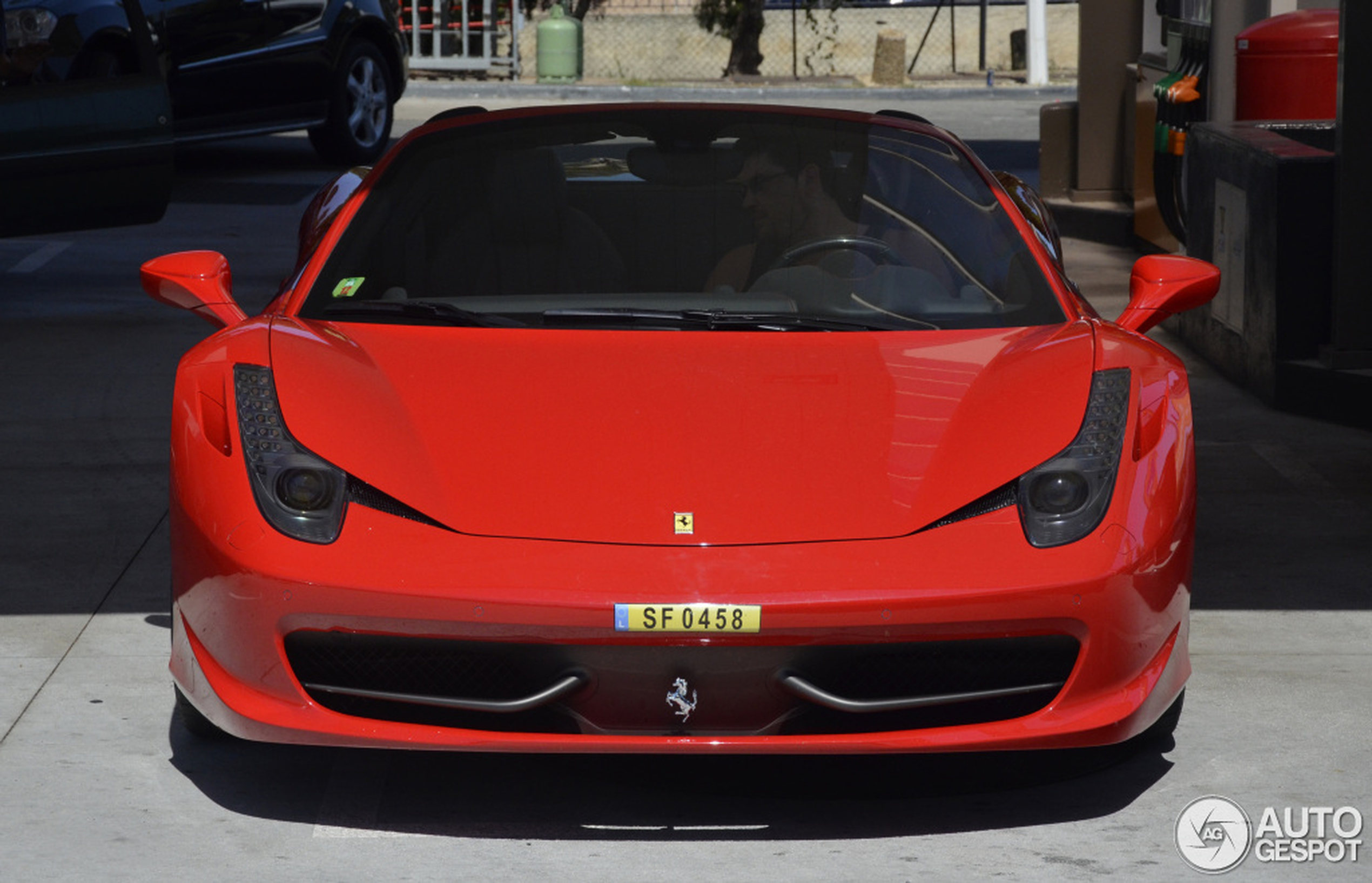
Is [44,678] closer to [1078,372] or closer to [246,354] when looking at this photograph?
→ [246,354]

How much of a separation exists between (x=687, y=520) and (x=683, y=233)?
1.36m

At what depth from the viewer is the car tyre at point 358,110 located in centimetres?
1462

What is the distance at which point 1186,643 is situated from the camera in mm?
3730

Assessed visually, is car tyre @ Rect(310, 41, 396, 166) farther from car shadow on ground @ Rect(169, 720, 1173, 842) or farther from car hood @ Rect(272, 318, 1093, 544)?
car shadow on ground @ Rect(169, 720, 1173, 842)

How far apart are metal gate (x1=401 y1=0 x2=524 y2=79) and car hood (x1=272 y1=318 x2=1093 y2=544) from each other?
863 inches

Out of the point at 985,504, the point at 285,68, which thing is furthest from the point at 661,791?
the point at 285,68

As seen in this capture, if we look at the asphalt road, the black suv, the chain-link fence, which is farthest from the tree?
the asphalt road

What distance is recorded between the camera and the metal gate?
25.6 m

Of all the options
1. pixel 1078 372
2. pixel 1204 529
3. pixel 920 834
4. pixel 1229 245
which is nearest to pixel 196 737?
pixel 920 834

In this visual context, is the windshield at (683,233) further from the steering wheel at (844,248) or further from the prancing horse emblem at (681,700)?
the prancing horse emblem at (681,700)

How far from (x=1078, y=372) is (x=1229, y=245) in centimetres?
455

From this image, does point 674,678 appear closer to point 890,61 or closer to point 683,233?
point 683,233

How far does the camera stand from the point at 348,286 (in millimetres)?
4422

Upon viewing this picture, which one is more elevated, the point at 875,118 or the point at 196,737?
the point at 875,118
